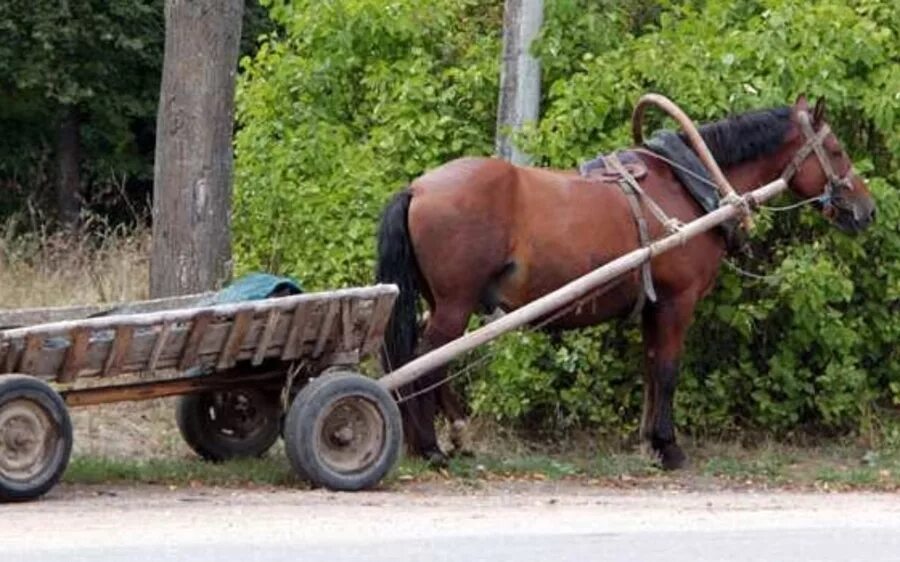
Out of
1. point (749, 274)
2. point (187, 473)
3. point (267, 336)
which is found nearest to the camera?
point (267, 336)

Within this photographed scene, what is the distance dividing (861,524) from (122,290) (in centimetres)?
855

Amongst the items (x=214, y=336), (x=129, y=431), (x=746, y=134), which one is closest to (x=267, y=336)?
(x=214, y=336)

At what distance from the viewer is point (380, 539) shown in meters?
9.59

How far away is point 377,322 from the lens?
11922mm

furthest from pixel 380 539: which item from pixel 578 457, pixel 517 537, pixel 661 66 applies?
pixel 661 66

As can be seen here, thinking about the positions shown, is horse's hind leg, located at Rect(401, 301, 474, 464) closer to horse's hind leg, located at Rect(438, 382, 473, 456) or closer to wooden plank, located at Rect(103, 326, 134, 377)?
horse's hind leg, located at Rect(438, 382, 473, 456)

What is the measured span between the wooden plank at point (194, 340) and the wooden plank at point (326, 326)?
74 cm

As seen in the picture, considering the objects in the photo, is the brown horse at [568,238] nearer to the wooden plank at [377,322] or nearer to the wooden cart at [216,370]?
the wooden plank at [377,322]

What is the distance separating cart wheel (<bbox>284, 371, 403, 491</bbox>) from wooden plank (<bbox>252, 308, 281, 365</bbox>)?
0.31 meters

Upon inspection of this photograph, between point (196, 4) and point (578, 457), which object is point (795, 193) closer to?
point (578, 457)

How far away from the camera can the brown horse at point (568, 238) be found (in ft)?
41.9

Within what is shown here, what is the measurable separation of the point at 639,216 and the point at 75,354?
3973 millimetres

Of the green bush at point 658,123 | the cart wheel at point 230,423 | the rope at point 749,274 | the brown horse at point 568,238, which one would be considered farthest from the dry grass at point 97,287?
the rope at point 749,274

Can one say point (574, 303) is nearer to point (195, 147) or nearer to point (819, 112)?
point (819, 112)
